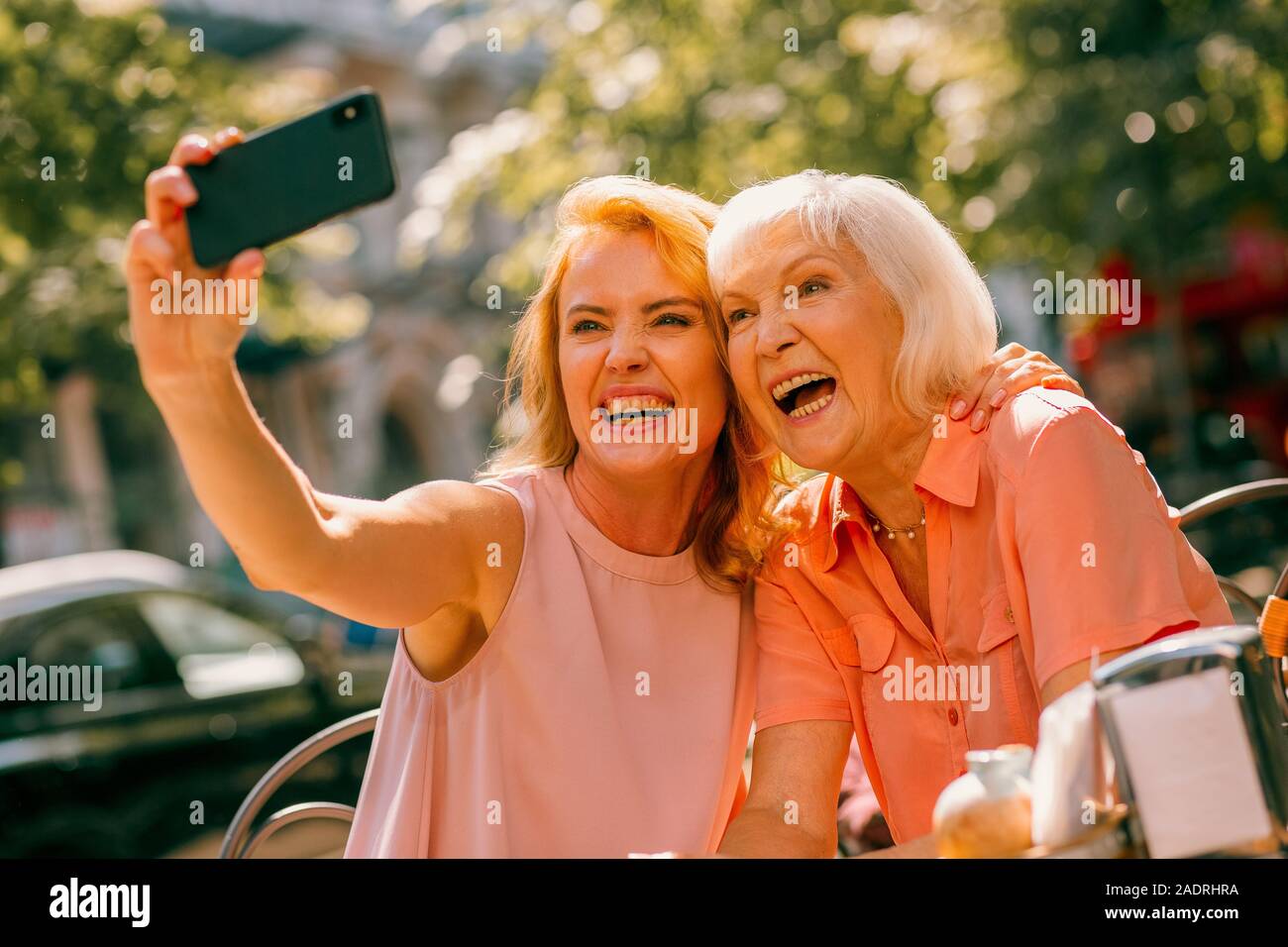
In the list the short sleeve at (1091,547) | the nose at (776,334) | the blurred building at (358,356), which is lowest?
the short sleeve at (1091,547)

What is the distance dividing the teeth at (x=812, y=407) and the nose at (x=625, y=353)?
1.08 ft

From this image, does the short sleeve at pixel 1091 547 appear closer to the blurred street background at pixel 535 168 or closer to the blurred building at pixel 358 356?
the blurred street background at pixel 535 168

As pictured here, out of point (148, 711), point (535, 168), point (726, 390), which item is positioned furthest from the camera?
point (535, 168)

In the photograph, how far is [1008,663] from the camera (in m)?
2.45

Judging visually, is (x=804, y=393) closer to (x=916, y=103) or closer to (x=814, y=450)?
(x=814, y=450)

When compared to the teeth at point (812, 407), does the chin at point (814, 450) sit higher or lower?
lower

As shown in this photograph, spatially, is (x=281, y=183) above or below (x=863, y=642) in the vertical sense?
above

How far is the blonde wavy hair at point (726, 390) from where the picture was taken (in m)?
2.78

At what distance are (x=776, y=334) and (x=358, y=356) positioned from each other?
22610 millimetres

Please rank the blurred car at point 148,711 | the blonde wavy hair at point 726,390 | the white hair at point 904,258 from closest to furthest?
the white hair at point 904,258, the blonde wavy hair at point 726,390, the blurred car at point 148,711

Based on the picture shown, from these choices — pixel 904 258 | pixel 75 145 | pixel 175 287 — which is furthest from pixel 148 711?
pixel 175 287

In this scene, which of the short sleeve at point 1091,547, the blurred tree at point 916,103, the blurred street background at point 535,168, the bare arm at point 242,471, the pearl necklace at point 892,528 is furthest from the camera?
the blurred tree at point 916,103

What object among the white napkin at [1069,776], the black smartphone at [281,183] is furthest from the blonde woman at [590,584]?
the white napkin at [1069,776]
